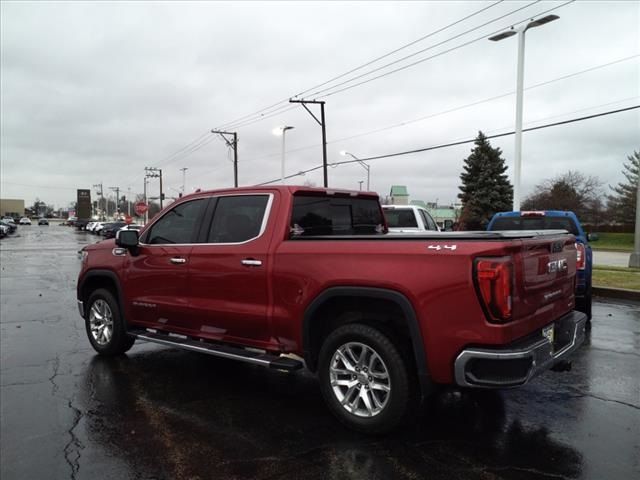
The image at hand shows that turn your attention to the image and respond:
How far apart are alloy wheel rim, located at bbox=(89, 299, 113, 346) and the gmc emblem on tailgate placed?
4.85m

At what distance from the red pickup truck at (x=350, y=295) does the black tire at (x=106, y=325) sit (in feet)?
0.87

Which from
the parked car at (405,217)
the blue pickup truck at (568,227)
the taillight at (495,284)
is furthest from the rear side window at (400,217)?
the taillight at (495,284)

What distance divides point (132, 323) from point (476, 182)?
48.5 metres

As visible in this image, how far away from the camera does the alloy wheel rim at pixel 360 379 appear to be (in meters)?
3.84

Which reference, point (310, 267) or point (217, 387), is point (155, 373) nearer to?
point (217, 387)

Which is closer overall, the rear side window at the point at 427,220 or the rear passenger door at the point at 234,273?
the rear passenger door at the point at 234,273

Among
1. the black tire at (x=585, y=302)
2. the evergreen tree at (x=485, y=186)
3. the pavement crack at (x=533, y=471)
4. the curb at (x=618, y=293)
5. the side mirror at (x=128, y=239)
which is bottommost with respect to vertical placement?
the pavement crack at (x=533, y=471)

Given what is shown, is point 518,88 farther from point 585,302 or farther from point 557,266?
point 557,266

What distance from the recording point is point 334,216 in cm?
509

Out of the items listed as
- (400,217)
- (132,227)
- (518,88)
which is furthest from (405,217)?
(132,227)

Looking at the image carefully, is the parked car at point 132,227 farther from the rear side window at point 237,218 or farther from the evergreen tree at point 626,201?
the evergreen tree at point 626,201

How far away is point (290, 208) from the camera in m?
4.58

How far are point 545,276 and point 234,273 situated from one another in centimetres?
260

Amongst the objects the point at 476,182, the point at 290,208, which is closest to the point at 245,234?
the point at 290,208
